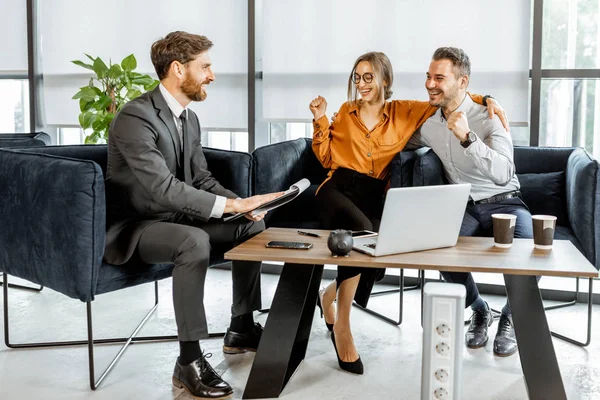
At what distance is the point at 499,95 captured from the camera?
404cm

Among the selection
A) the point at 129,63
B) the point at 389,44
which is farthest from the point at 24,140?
the point at 389,44

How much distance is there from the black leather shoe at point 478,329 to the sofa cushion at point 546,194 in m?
0.62

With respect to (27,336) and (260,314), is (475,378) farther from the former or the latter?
(27,336)

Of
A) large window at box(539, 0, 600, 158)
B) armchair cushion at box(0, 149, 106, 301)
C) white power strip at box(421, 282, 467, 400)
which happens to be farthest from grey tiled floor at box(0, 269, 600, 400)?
large window at box(539, 0, 600, 158)

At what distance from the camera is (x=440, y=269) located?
217 centimetres

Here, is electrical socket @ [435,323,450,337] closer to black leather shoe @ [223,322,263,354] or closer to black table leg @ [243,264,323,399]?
black table leg @ [243,264,323,399]

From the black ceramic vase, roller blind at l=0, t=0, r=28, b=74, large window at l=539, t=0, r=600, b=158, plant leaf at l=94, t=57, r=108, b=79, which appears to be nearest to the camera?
the black ceramic vase

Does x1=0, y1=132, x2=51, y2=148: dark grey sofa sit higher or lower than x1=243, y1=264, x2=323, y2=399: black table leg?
higher

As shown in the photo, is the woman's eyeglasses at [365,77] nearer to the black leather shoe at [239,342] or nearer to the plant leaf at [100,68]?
the black leather shoe at [239,342]

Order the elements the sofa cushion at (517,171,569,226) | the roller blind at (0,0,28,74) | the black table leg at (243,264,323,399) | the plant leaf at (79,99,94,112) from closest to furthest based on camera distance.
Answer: the black table leg at (243,264,323,399) → the sofa cushion at (517,171,569,226) → the plant leaf at (79,99,94,112) → the roller blind at (0,0,28,74)

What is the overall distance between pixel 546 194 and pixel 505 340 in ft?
2.67

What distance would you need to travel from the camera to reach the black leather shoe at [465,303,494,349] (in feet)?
10.3

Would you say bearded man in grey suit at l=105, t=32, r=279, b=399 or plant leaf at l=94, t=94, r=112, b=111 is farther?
plant leaf at l=94, t=94, r=112, b=111

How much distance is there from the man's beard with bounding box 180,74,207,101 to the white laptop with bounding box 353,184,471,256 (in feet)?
3.30
